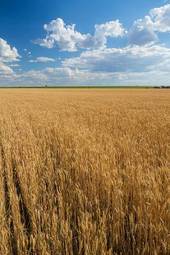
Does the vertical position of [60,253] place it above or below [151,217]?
Result: below

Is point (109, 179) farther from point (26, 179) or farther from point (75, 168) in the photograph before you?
point (26, 179)

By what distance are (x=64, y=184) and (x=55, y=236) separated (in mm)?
1168

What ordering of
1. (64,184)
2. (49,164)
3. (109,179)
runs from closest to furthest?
1. (109,179)
2. (64,184)
3. (49,164)

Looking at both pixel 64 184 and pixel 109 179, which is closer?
pixel 109 179

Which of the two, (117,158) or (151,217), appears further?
(117,158)

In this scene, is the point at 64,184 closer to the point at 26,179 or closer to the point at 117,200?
the point at 26,179

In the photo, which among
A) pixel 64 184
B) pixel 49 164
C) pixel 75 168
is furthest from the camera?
pixel 49 164

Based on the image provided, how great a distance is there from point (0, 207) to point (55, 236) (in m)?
0.82

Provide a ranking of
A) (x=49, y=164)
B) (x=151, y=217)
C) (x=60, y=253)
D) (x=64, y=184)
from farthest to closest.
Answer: (x=49, y=164) → (x=64, y=184) → (x=151, y=217) → (x=60, y=253)

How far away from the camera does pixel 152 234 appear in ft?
6.47

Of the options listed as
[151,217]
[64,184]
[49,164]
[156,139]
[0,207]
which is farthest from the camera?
[156,139]

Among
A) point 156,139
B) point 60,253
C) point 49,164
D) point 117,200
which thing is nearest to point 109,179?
point 117,200

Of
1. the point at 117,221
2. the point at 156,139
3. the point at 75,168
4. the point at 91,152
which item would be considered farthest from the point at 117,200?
the point at 156,139

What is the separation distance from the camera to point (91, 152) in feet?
13.5
